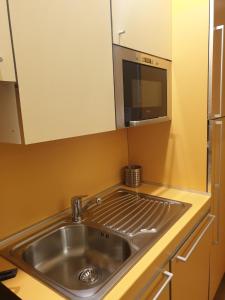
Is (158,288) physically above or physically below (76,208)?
below

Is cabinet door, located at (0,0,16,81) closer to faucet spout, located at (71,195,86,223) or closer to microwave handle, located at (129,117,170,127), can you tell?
microwave handle, located at (129,117,170,127)

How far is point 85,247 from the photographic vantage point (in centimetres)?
126

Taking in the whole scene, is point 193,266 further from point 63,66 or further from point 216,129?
point 63,66

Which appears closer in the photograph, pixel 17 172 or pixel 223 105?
pixel 17 172

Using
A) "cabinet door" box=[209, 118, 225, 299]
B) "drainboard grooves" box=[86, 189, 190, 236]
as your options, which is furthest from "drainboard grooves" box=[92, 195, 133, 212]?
"cabinet door" box=[209, 118, 225, 299]

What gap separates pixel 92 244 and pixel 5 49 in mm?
1000

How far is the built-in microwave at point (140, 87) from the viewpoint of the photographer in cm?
111

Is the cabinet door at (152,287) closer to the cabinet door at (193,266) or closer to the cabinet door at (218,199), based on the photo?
the cabinet door at (193,266)

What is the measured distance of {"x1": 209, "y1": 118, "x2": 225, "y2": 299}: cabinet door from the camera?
1507mm

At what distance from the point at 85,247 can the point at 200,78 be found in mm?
1171

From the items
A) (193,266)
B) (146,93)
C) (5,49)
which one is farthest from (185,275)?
(5,49)

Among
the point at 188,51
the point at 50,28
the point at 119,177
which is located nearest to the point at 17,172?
the point at 50,28

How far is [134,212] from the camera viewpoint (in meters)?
1.40

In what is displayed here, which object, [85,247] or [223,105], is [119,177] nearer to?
[85,247]
